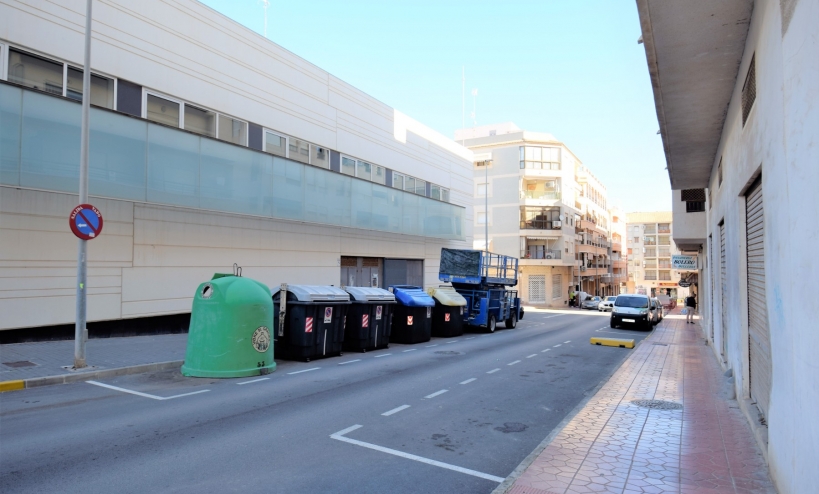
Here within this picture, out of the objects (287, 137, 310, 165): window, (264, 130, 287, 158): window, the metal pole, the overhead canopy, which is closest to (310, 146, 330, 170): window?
(287, 137, 310, 165): window

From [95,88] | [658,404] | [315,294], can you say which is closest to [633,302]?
[658,404]

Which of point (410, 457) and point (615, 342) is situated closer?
point (410, 457)

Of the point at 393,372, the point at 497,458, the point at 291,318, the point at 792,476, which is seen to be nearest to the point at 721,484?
the point at 792,476

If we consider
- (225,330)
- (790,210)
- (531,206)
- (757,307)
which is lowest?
(225,330)

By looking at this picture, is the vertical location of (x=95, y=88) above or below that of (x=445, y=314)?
above

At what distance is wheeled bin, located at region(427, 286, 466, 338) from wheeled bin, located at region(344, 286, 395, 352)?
Answer: 4157 mm

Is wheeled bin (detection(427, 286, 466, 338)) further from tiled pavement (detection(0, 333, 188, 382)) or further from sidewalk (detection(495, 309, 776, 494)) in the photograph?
sidewalk (detection(495, 309, 776, 494))

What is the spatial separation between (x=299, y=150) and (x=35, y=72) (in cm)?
900

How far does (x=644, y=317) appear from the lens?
23938 millimetres

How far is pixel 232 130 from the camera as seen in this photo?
56.8ft

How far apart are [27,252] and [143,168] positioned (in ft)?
10.5

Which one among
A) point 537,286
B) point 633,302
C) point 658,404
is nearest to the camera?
point 658,404

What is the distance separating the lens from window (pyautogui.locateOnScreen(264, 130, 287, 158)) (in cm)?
1855

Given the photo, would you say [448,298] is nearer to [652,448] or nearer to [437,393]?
[437,393]
